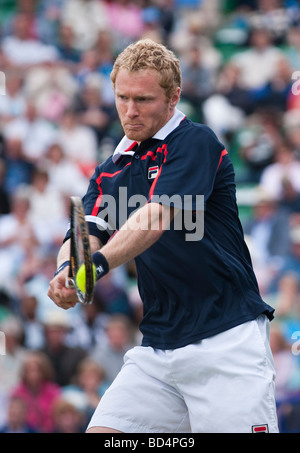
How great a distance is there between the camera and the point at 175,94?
3.85 m

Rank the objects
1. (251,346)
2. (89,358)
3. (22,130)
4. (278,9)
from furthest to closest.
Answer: (278,9) < (22,130) < (89,358) < (251,346)

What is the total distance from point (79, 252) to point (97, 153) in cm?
681

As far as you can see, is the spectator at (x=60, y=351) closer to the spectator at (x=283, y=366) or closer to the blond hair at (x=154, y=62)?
the spectator at (x=283, y=366)

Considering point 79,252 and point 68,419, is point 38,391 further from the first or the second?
point 79,252

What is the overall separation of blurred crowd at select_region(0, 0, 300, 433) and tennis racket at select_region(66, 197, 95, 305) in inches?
170

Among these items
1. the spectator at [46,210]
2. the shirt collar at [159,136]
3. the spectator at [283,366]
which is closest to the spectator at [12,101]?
the spectator at [46,210]

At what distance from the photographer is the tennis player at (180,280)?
3611mm

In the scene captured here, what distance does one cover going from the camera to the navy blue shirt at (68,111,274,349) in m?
3.63

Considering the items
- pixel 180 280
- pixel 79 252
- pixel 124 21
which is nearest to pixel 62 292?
pixel 79 252

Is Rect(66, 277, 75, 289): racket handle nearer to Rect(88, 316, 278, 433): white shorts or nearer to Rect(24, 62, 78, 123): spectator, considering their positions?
Rect(88, 316, 278, 433): white shorts
